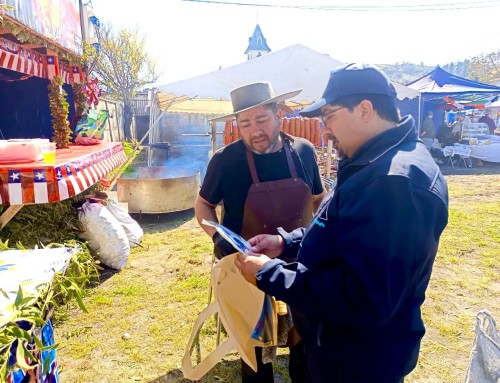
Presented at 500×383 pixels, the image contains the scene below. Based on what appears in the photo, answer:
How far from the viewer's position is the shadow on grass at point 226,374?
8.31 ft

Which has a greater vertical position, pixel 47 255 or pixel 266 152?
pixel 266 152

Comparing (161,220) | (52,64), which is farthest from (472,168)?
(52,64)

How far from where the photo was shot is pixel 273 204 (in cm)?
218

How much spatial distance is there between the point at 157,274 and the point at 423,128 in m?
12.7

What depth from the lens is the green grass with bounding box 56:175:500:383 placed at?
2639 millimetres

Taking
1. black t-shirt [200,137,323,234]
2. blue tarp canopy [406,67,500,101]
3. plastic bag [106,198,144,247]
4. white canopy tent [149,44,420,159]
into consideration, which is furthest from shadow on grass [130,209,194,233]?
blue tarp canopy [406,67,500,101]

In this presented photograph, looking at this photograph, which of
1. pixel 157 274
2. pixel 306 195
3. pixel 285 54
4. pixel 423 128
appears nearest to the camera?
pixel 306 195

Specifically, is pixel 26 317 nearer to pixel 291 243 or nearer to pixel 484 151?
pixel 291 243

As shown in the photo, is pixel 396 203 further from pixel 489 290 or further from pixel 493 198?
pixel 493 198

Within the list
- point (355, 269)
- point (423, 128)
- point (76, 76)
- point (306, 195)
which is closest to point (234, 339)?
point (355, 269)

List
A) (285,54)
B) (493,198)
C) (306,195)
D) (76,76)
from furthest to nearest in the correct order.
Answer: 1. (493,198)
2. (285,54)
3. (76,76)
4. (306,195)

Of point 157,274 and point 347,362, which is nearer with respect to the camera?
point 347,362

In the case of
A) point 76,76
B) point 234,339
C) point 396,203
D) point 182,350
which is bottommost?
point 182,350

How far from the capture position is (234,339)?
5.01 ft
